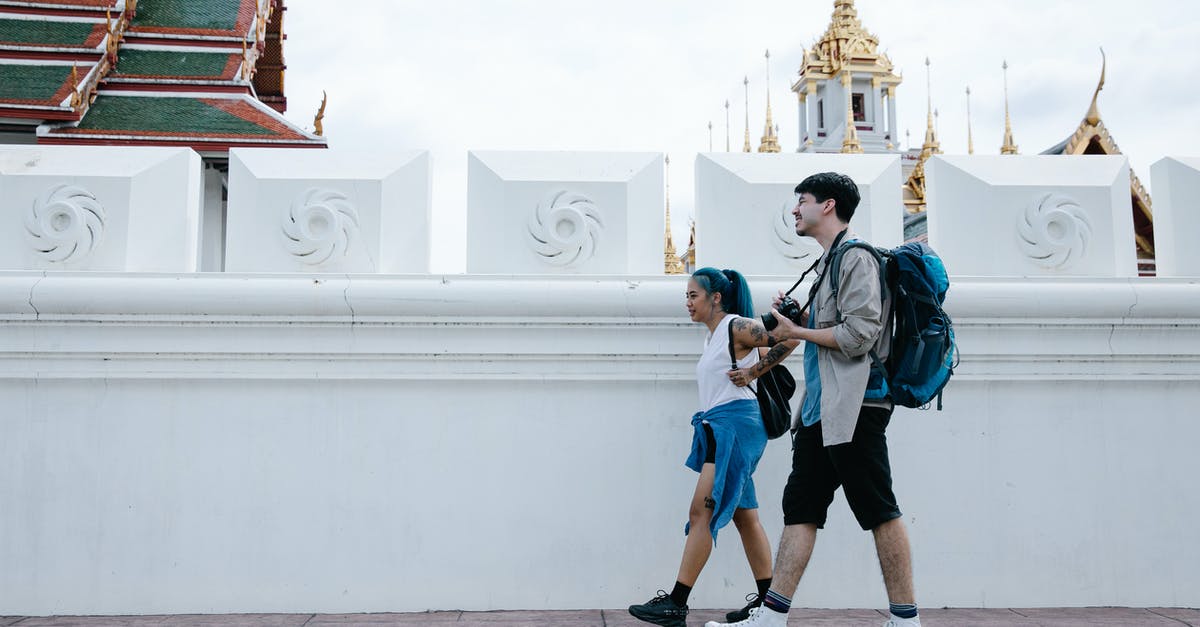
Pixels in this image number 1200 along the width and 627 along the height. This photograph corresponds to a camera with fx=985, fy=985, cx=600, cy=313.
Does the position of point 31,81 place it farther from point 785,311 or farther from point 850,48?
point 850,48

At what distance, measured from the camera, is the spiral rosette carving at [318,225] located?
393cm

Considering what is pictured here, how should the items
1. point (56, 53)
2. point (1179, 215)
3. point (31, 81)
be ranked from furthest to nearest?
point (56, 53), point (31, 81), point (1179, 215)

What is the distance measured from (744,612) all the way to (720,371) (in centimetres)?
86

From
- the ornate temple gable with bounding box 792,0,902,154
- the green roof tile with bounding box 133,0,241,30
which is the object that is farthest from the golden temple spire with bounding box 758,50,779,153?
the green roof tile with bounding box 133,0,241,30

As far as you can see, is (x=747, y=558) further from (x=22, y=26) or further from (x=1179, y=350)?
(x=22, y=26)

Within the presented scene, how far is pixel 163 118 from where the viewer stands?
12773 mm

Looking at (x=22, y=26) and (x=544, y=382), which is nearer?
(x=544, y=382)

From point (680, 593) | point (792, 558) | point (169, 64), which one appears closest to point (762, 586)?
point (680, 593)

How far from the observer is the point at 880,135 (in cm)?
3241

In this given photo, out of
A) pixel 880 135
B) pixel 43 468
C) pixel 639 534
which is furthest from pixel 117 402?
pixel 880 135

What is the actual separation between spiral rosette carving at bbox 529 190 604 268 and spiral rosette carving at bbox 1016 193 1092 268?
5.88ft

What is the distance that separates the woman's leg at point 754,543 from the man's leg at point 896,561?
55 cm

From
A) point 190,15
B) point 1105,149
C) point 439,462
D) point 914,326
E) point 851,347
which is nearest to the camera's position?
point 851,347

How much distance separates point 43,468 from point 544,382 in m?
1.95
